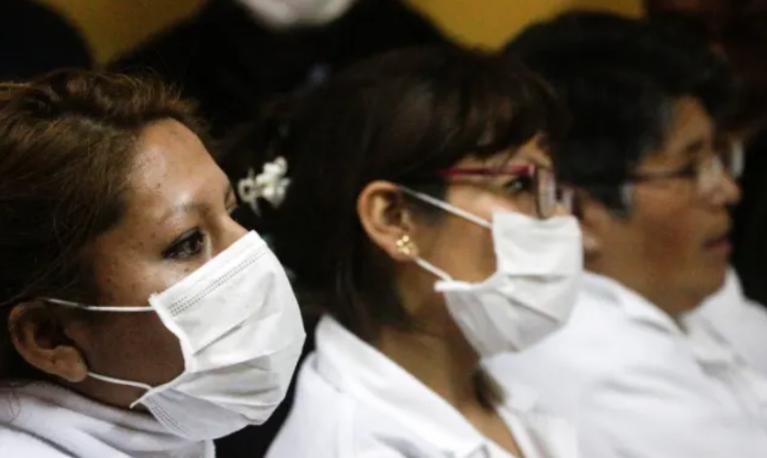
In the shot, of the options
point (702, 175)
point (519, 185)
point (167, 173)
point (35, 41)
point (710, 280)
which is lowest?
point (710, 280)

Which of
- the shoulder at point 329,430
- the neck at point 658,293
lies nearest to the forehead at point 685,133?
the neck at point 658,293

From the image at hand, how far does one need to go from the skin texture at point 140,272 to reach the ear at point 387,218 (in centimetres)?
32

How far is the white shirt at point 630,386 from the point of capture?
153 cm

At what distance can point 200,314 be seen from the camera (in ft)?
3.24

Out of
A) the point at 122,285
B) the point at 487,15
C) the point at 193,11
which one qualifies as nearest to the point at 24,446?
the point at 122,285

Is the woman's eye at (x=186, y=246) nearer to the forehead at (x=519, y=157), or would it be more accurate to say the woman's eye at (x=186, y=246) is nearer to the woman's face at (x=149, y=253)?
the woman's face at (x=149, y=253)

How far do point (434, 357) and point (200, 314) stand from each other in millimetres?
431

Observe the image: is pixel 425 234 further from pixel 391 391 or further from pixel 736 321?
pixel 736 321

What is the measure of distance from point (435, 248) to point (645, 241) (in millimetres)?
494

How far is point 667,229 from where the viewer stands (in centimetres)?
172

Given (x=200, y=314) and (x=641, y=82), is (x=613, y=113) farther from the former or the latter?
(x=200, y=314)

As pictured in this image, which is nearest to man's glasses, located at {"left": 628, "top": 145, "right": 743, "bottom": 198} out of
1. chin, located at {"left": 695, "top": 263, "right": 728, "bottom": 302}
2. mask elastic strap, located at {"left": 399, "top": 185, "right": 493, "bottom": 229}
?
chin, located at {"left": 695, "top": 263, "right": 728, "bottom": 302}

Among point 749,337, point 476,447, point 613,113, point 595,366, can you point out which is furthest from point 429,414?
point 749,337

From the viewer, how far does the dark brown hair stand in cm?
93
